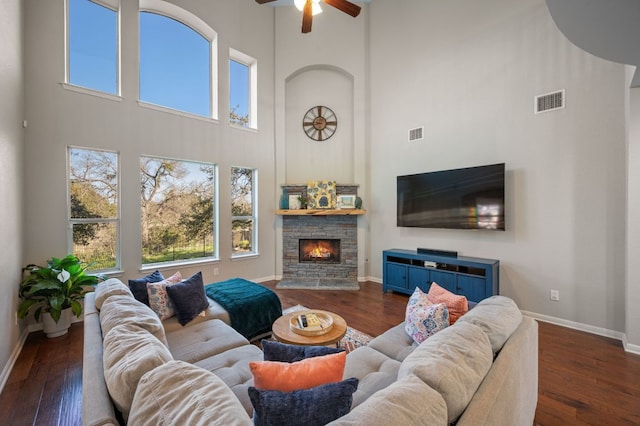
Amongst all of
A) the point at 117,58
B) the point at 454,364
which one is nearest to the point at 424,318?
the point at 454,364

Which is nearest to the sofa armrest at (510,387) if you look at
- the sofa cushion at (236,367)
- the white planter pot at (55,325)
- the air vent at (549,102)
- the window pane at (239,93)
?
the sofa cushion at (236,367)

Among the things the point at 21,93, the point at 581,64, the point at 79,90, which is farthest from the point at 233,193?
the point at 581,64

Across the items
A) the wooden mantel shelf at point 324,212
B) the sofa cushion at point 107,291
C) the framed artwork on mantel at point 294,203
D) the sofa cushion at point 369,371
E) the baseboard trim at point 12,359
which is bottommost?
the baseboard trim at point 12,359

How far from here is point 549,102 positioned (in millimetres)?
3473

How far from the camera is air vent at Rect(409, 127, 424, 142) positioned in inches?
188

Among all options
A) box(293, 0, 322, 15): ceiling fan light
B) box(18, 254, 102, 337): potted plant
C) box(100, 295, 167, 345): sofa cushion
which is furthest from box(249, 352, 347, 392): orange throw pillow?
box(293, 0, 322, 15): ceiling fan light

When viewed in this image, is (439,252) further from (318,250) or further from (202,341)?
(202,341)

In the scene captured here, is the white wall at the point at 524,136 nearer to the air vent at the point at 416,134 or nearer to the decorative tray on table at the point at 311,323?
the air vent at the point at 416,134

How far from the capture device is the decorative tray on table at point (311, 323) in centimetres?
222

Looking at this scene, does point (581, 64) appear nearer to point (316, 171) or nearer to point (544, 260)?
point (544, 260)

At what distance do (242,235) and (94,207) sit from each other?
228 cm

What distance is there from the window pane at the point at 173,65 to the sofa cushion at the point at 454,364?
494cm

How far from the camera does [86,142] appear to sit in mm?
3633

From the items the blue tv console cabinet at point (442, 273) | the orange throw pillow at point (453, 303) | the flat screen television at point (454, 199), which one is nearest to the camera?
the orange throw pillow at point (453, 303)
